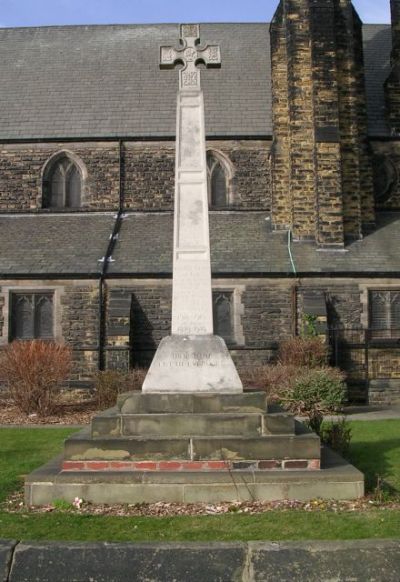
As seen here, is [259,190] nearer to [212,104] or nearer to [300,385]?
[212,104]

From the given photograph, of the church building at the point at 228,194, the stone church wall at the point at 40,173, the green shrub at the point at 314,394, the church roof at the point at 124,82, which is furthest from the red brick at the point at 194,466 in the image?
the church roof at the point at 124,82

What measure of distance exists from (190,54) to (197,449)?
14.9ft

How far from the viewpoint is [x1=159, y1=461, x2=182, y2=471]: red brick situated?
6.09 meters

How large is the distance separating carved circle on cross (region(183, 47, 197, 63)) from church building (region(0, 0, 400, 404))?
10.4m

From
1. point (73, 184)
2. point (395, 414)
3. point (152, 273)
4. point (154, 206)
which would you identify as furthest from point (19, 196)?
point (395, 414)

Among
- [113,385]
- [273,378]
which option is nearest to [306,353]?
[273,378]

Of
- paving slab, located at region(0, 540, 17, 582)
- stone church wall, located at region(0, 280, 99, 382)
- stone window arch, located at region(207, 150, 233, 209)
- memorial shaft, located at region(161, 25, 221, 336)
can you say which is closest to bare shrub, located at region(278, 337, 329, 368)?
stone church wall, located at region(0, 280, 99, 382)

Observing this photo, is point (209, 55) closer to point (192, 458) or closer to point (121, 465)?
point (192, 458)

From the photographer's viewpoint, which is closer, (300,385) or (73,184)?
(300,385)

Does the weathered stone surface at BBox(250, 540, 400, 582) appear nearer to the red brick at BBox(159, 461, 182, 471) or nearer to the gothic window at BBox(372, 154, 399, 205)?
the red brick at BBox(159, 461, 182, 471)

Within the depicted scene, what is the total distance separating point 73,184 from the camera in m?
21.8

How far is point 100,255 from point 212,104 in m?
7.73

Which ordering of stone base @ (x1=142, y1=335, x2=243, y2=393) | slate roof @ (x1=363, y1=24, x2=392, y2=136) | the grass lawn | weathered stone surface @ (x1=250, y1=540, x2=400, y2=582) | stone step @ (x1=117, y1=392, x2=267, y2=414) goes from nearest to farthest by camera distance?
weathered stone surface @ (x1=250, y1=540, x2=400, y2=582) < the grass lawn < stone step @ (x1=117, y1=392, x2=267, y2=414) < stone base @ (x1=142, y1=335, x2=243, y2=393) < slate roof @ (x1=363, y1=24, x2=392, y2=136)

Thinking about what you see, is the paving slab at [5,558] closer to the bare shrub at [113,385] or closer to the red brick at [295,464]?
the red brick at [295,464]
